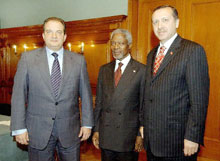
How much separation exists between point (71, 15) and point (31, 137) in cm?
317

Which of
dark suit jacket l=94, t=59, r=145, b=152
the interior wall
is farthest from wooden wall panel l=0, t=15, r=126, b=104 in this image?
dark suit jacket l=94, t=59, r=145, b=152

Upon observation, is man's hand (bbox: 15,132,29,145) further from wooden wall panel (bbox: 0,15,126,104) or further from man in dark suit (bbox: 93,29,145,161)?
wooden wall panel (bbox: 0,15,126,104)

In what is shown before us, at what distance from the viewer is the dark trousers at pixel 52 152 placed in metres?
2.02

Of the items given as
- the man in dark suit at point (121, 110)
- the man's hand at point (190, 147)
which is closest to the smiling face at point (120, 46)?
the man in dark suit at point (121, 110)

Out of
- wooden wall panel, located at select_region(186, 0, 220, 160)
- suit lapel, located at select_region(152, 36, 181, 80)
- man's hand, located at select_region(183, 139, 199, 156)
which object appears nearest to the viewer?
man's hand, located at select_region(183, 139, 199, 156)

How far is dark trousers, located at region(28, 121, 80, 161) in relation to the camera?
2021 millimetres

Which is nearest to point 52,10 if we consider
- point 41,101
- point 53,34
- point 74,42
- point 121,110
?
point 74,42

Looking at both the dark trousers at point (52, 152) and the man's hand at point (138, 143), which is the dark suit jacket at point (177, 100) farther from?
the dark trousers at point (52, 152)

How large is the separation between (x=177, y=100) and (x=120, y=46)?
2.71ft

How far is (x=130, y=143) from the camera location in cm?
214

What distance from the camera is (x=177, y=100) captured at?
1.70m

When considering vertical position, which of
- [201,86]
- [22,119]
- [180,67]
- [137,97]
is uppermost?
[180,67]

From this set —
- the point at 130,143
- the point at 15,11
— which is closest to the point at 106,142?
the point at 130,143

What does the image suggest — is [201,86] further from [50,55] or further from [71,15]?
[71,15]
